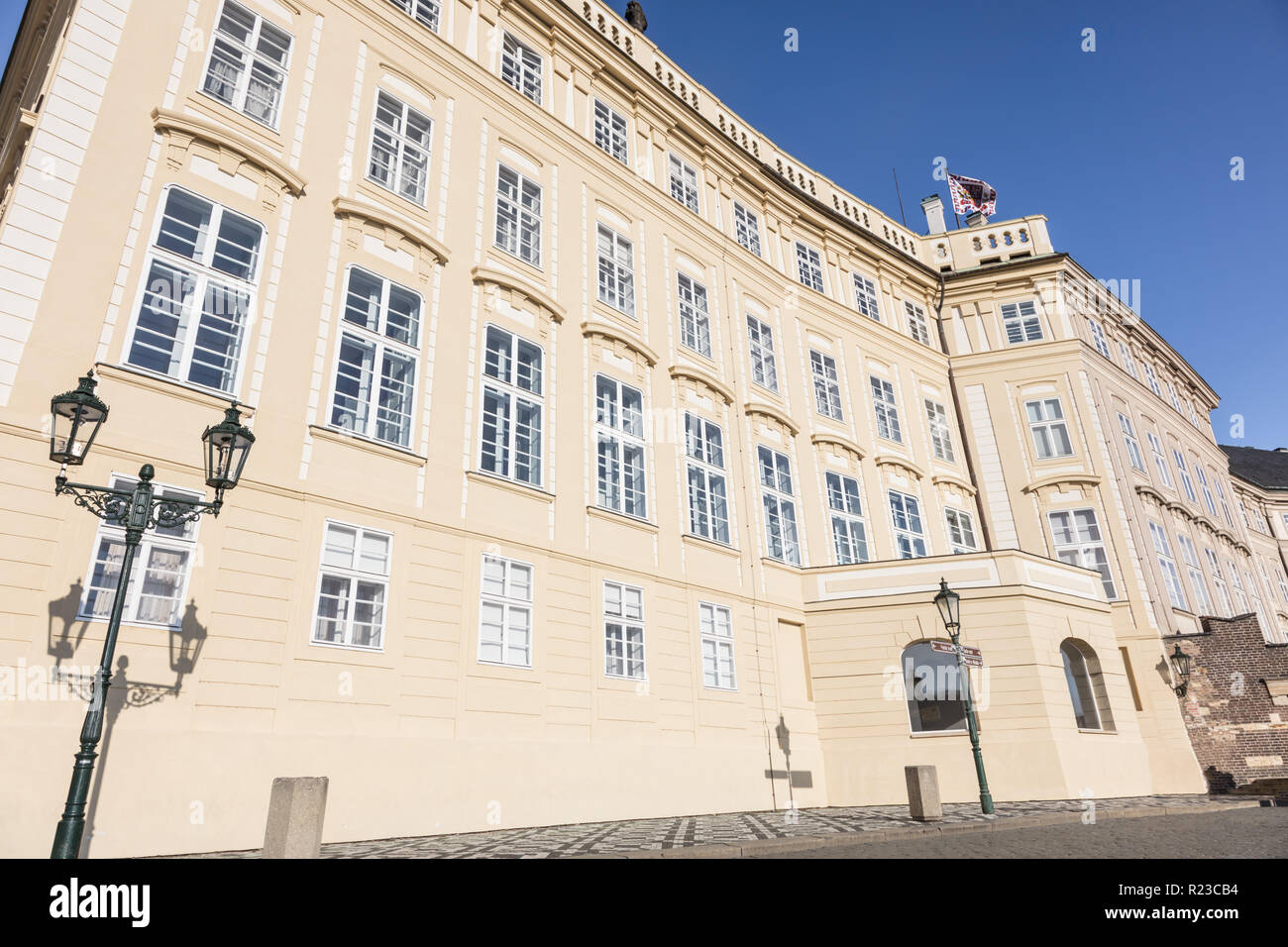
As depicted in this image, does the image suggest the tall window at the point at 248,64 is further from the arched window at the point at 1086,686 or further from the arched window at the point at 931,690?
the arched window at the point at 1086,686

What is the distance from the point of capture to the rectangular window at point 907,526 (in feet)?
78.5

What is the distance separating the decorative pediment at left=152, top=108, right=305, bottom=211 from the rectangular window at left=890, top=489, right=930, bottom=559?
18734 millimetres

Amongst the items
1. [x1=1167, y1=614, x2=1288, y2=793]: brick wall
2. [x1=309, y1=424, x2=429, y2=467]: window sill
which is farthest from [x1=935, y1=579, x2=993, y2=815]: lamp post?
[x1=1167, y1=614, x2=1288, y2=793]: brick wall

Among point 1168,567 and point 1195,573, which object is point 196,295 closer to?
point 1168,567

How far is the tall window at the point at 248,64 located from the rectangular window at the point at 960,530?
2231 centimetres

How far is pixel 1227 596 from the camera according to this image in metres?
30.6

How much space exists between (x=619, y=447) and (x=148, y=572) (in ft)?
31.2

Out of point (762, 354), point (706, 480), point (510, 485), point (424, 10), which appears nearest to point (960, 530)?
point (762, 354)

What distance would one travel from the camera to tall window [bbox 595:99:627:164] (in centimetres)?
2072

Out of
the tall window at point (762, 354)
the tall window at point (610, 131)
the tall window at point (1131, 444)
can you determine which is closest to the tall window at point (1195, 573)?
the tall window at point (1131, 444)

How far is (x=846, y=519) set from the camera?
22.6 m

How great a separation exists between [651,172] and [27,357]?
641 inches
